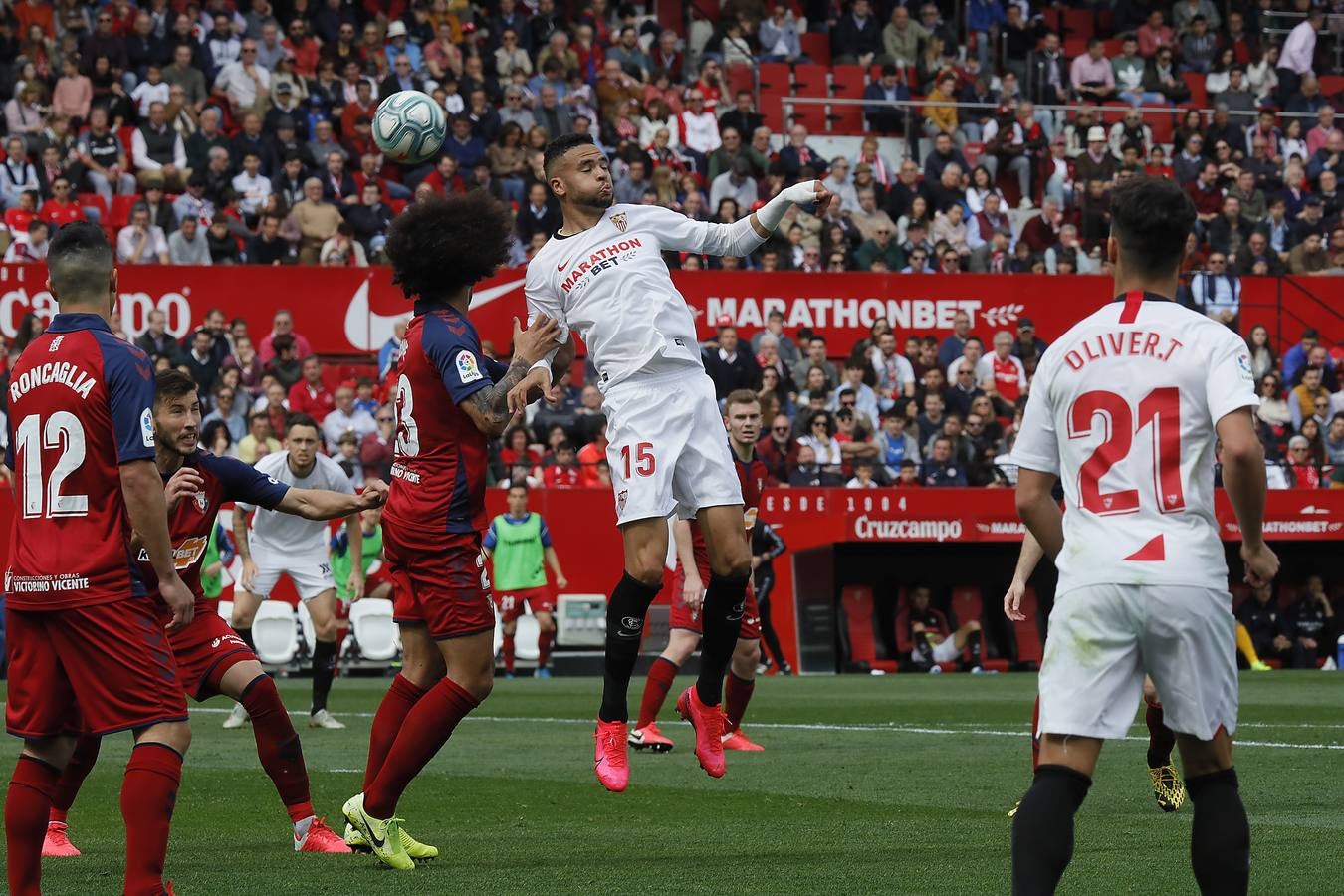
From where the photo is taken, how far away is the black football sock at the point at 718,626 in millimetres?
8875

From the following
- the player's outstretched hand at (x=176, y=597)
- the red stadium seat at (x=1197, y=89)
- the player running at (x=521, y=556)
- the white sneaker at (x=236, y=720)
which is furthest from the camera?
the red stadium seat at (x=1197, y=89)

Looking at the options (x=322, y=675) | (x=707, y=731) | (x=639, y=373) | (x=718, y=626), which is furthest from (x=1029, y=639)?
(x=639, y=373)

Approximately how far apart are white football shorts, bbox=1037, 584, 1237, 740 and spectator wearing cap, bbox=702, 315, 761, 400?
708 inches

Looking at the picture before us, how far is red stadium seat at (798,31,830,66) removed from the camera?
3147cm

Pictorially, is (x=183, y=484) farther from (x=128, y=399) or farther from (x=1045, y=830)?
(x=1045, y=830)

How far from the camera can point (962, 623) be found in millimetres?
24094

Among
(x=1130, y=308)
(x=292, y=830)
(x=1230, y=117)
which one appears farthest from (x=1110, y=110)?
(x=1130, y=308)

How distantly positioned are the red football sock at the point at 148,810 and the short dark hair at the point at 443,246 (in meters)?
2.39

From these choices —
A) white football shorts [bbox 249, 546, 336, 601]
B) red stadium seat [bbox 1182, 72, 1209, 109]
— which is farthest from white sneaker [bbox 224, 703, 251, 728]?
red stadium seat [bbox 1182, 72, 1209, 109]

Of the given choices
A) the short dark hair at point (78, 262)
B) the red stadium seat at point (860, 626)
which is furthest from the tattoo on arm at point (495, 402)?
the red stadium seat at point (860, 626)

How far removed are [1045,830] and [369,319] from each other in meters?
19.4

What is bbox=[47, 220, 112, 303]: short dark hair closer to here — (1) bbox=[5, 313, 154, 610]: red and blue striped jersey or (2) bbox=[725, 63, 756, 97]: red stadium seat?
(1) bbox=[5, 313, 154, 610]: red and blue striped jersey

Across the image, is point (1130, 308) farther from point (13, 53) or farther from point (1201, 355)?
point (13, 53)

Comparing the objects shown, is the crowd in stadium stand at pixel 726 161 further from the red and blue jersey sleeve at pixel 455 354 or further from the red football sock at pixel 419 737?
the red football sock at pixel 419 737
